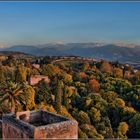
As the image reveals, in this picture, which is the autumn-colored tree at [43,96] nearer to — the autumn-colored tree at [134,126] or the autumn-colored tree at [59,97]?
the autumn-colored tree at [59,97]

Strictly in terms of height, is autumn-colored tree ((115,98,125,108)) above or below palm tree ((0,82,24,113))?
below

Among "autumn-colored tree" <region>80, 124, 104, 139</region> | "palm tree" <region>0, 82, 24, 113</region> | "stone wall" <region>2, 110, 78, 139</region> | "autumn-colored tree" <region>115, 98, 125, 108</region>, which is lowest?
"autumn-colored tree" <region>80, 124, 104, 139</region>

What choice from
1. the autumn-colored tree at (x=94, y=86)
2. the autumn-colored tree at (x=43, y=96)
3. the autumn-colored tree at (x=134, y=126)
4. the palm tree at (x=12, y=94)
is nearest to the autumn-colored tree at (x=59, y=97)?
the autumn-colored tree at (x=43, y=96)

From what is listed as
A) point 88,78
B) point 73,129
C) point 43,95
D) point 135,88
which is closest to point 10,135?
point 73,129

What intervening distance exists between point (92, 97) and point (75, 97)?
2935 mm

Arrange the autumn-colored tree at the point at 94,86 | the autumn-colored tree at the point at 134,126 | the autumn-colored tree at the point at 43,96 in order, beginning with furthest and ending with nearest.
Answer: the autumn-colored tree at the point at 94,86, the autumn-colored tree at the point at 43,96, the autumn-colored tree at the point at 134,126

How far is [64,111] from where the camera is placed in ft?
174

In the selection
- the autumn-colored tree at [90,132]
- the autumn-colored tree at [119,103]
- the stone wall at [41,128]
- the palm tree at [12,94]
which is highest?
the stone wall at [41,128]

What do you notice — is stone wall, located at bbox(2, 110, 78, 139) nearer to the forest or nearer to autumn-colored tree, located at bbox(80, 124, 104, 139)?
the forest

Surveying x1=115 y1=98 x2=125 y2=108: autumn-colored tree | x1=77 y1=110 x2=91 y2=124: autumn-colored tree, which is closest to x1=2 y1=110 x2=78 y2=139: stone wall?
x1=77 y1=110 x2=91 y2=124: autumn-colored tree

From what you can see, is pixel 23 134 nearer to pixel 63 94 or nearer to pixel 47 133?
pixel 47 133

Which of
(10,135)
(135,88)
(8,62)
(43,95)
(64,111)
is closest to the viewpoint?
Answer: (10,135)

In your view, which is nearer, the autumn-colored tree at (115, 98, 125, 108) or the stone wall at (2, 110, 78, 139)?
the stone wall at (2, 110, 78, 139)

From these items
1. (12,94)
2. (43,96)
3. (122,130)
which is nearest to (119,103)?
(122,130)
